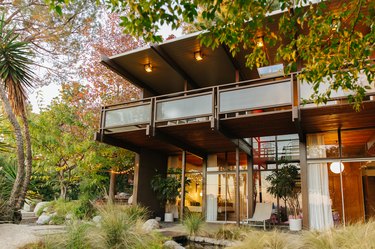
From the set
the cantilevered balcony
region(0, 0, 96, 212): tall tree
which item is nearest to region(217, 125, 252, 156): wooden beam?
the cantilevered balcony

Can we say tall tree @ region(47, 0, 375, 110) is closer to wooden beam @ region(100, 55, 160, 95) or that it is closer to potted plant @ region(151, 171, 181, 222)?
wooden beam @ region(100, 55, 160, 95)

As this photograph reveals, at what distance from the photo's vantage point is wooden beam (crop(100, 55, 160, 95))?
10.6 metres

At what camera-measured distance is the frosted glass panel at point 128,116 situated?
9727 mm

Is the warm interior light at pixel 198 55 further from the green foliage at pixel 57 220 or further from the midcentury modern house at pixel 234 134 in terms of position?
the green foliage at pixel 57 220

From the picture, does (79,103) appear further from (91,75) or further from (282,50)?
(282,50)

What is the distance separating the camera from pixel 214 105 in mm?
8688

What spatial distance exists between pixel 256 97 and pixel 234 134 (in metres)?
1.90

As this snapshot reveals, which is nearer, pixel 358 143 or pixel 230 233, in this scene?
pixel 230 233

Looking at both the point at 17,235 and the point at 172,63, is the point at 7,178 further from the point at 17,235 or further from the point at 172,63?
the point at 172,63

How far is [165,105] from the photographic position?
9516mm

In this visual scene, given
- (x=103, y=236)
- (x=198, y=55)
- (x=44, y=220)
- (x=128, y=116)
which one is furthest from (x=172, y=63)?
(x=44, y=220)

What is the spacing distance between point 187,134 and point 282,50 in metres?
5.58

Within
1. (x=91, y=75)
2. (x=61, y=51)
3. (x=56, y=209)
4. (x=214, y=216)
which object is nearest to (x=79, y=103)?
(x=91, y=75)

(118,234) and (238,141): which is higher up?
(238,141)
